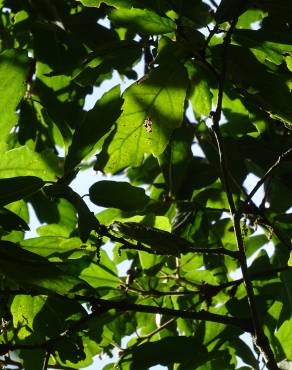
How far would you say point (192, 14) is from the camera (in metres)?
1.40

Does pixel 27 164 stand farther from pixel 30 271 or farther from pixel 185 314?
pixel 185 314

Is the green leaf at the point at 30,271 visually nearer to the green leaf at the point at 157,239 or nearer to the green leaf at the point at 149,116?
the green leaf at the point at 157,239

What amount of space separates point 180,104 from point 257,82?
172 mm

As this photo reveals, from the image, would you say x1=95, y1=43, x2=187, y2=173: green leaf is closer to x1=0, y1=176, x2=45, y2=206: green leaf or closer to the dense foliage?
the dense foliage

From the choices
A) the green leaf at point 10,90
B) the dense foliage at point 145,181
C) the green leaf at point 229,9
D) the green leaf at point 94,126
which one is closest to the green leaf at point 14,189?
the dense foliage at point 145,181

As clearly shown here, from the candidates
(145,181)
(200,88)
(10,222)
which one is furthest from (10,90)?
(145,181)

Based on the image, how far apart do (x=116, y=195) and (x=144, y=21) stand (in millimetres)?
391

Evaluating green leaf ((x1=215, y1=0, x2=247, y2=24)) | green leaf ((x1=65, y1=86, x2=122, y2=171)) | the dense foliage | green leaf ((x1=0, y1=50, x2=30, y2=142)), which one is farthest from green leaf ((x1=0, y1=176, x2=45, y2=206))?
green leaf ((x1=215, y1=0, x2=247, y2=24))

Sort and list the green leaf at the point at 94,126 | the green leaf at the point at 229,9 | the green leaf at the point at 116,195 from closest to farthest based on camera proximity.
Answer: the green leaf at the point at 229,9
the green leaf at the point at 94,126
the green leaf at the point at 116,195

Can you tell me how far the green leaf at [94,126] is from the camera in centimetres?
126

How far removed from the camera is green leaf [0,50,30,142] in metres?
1.40

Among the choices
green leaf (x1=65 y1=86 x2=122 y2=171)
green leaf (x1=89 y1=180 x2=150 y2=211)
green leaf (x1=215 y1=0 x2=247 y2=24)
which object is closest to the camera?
green leaf (x1=215 y1=0 x2=247 y2=24)

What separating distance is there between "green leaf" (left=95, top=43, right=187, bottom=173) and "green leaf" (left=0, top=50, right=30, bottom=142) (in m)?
0.23

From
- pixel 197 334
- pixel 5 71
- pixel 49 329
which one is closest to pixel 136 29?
pixel 5 71
